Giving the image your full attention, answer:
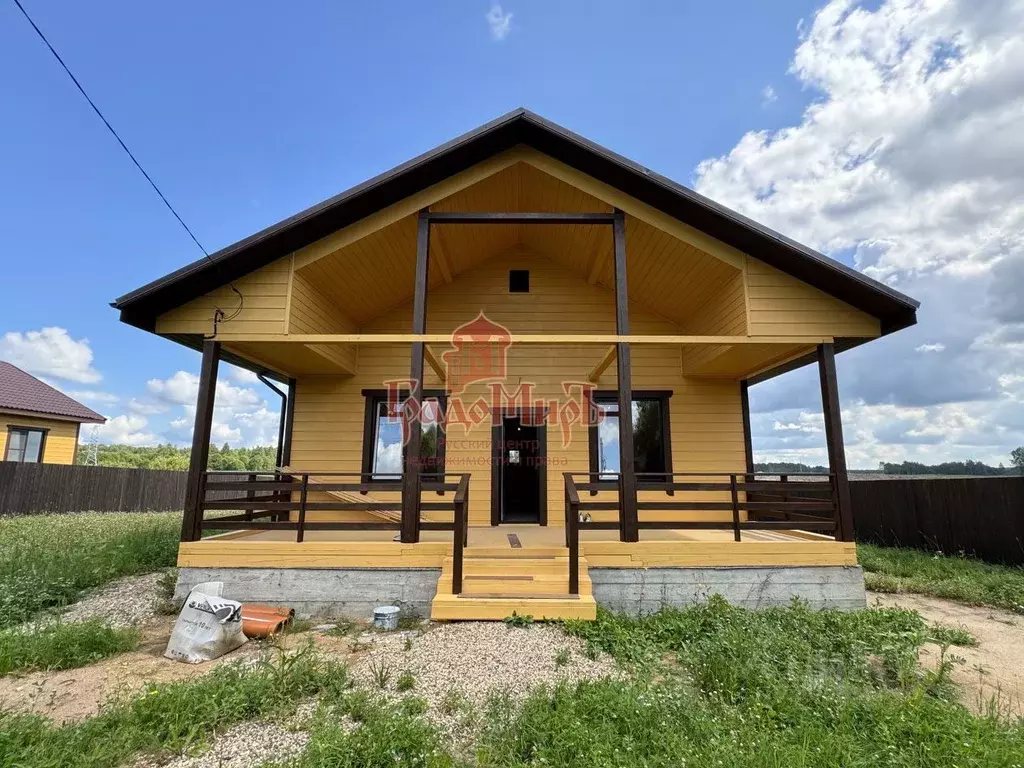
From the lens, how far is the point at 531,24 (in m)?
7.83

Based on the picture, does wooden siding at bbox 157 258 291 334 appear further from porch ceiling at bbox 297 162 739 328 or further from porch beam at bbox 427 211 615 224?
porch beam at bbox 427 211 615 224

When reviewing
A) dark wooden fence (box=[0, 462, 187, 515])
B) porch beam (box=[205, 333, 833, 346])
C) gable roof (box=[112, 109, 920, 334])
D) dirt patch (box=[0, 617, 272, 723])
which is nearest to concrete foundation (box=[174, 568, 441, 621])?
dirt patch (box=[0, 617, 272, 723])

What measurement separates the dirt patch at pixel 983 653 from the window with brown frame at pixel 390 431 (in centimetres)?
608

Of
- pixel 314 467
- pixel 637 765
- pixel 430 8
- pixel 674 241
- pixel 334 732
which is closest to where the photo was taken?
pixel 637 765

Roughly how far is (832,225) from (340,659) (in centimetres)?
1654

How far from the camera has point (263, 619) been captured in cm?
456

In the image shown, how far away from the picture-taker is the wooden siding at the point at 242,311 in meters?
5.67

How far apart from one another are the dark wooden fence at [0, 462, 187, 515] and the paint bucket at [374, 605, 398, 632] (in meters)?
13.8

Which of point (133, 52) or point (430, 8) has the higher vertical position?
point (430, 8)

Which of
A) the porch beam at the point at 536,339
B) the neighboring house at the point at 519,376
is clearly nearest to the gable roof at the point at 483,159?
the neighboring house at the point at 519,376

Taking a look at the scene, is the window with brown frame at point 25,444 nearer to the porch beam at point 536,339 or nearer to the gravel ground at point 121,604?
the gravel ground at point 121,604

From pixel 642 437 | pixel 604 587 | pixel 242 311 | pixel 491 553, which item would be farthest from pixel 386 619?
pixel 642 437

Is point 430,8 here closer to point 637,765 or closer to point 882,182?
point 637,765

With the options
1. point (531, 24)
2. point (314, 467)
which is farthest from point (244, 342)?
point (531, 24)
